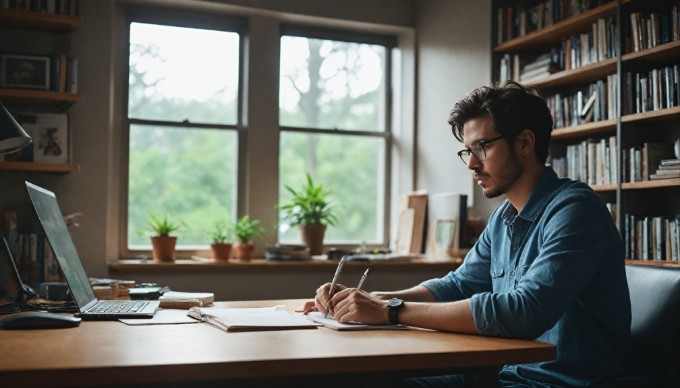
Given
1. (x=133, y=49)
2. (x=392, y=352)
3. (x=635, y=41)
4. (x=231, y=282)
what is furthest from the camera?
(x=133, y=49)

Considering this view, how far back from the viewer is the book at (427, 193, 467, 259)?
13.9ft

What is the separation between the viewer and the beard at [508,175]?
78.8 inches

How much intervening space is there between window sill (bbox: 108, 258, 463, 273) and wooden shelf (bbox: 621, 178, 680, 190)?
46.2 inches

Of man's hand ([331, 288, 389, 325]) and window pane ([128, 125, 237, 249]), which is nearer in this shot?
man's hand ([331, 288, 389, 325])

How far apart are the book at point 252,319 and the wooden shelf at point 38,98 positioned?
2.08 metres

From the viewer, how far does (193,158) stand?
453 cm

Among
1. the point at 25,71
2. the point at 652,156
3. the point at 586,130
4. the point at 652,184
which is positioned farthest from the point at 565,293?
the point at 25,71

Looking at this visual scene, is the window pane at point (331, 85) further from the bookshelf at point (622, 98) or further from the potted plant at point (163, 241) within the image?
the bookshelf at point (622, 98)

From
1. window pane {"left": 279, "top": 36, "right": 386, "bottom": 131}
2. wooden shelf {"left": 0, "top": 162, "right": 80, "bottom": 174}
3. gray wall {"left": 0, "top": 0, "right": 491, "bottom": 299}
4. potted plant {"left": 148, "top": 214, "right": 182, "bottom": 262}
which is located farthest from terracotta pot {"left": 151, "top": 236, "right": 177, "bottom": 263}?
window pane {"left": 279, "top": 36, "right": 386, "bottom": 131}

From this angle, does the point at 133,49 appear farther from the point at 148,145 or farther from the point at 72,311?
the point at 72,311

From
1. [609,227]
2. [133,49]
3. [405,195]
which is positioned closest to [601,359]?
[609,227]

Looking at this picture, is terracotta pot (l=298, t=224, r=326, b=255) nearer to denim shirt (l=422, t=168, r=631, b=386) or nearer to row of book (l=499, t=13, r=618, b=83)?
row of book (l=499, t=13, r=618, b=83)

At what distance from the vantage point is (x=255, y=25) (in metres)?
4.55

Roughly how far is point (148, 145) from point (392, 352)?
329 centimetres
